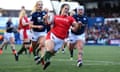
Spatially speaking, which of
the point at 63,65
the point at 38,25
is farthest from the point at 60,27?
the point at 63,65

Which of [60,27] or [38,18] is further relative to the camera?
[38,18]

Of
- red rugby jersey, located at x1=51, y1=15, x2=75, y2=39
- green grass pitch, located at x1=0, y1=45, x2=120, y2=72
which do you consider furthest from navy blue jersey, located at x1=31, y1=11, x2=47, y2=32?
red rugby jersey, located at x1=51, y1=15, x2=75, y2=39

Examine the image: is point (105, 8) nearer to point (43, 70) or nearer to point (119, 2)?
point (119, 2)

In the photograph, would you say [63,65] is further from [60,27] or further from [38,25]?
[60,27]

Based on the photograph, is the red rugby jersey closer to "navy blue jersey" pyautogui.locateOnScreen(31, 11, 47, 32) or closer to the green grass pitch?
the green grass pitch

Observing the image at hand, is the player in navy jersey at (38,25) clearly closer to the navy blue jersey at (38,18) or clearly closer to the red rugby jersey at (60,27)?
the navy blue jersey at (38,18)

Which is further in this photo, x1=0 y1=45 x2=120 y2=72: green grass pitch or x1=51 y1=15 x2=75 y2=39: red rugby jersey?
x1=0 y1=45 x2=120 y2=72: green grass pitch

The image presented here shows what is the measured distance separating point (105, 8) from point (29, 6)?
47.6 feet

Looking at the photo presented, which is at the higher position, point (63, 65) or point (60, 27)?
point (60, 27)

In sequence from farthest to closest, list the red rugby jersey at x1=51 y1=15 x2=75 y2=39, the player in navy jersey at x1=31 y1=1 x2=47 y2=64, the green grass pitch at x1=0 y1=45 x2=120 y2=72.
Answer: the player in navy jersey at x1=31 y1=1 x2=47 y2=64, the green grass pitch at x1=0 y1=45 x2=120 y2=72, the red rugby jersey at x1=51 y1=15 x2=75 y2=39

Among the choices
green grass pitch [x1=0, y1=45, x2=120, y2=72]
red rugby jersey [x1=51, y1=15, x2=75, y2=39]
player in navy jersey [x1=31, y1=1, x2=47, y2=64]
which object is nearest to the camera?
red rugby jersey [x1=51, y1=15, x2=75, y2=39]

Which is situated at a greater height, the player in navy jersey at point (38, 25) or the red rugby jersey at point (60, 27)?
the red rugby jersey at point (60, 27)

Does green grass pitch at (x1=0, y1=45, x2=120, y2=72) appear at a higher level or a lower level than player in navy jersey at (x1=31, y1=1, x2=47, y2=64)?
lower

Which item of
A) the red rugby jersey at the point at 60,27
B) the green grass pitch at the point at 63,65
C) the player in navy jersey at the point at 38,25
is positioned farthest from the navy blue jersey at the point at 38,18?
the red rugby jersey at the point at 60,27
